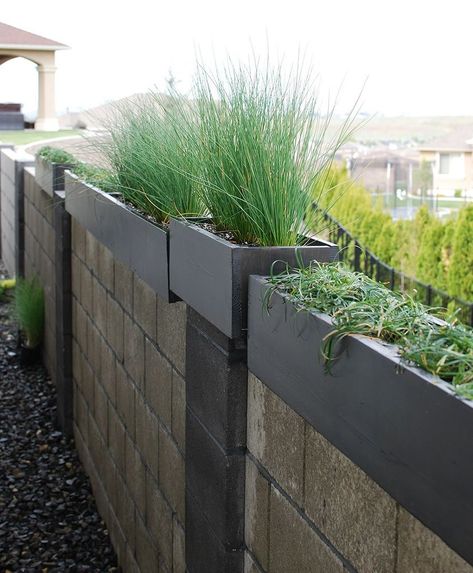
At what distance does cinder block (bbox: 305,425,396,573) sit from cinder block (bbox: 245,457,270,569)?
26 centimetres

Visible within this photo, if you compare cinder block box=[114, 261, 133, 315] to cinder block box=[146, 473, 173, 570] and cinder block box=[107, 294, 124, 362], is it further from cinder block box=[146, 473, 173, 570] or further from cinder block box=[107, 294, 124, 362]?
cinder block box=[146, 473, 173, 570]

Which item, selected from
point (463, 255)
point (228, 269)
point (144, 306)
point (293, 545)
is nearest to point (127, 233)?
point (144, 306)

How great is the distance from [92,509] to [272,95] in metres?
2.60

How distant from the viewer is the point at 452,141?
→ 34.7 m

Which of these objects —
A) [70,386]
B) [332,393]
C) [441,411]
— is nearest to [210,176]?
[332,393]

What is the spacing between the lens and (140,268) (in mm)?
2916

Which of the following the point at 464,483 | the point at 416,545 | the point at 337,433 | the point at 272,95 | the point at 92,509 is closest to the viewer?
the point at 464,483

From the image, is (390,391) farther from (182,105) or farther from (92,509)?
(92,509)

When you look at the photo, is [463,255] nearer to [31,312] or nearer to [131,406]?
[31,312]

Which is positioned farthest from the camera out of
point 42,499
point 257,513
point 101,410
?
point 42,499

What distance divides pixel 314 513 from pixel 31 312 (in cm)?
512

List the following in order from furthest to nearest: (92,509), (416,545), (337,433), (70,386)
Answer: (70,386) → (92,509) → (337,433) → (416,545)

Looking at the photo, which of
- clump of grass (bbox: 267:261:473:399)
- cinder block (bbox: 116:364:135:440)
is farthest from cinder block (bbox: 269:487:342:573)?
cinder block (bbox: 116:364:135:440)

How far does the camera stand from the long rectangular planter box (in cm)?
111
